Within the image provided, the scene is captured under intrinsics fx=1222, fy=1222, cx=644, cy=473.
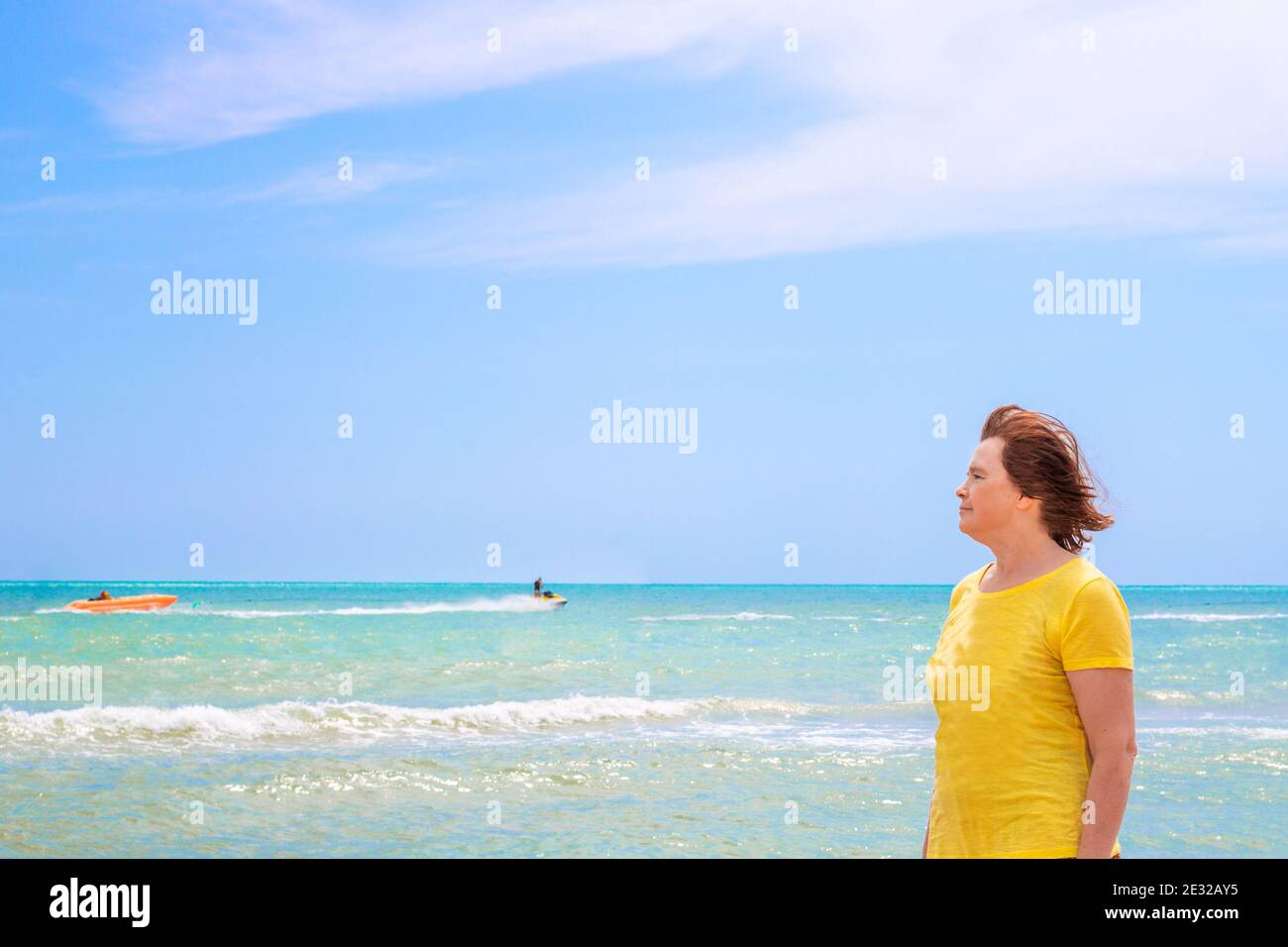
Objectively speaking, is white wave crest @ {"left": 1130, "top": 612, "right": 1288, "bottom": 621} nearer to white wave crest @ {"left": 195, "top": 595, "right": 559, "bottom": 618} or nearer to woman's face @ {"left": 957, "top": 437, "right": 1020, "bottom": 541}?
white wave crest @ {"left": 195, "top": 595, "right": 559, "bottom": 618}

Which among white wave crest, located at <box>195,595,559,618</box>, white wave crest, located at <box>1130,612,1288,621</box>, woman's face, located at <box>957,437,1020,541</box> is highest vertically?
woman's face, located at <box>957,437,1020,541</box>

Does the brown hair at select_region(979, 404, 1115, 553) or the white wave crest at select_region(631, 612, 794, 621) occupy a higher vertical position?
the brown hair at select_region(979, 404, 1115, 553)

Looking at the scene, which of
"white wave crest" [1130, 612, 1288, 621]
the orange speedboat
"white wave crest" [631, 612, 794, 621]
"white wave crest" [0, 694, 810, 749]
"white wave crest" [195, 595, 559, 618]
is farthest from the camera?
"white wave crest" [1130, 612, 1288, 621]

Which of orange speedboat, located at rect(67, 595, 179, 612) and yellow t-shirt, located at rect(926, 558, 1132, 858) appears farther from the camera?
orange speedboat, located at rect(67, 595, 179, 612)

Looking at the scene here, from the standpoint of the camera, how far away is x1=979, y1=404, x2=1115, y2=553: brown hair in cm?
271

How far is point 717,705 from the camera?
18172 mm

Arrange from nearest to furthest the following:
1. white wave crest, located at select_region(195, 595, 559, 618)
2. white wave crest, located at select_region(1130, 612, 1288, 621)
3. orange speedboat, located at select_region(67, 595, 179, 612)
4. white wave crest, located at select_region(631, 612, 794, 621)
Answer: orange speedboat, located at select_region(67, 595, 179, 612) → white wave crest, located at select_region(631, 612, 794, 621) → white wave crest, located at select_region(195, 595, 559, 618) → white wave crest, located at select_region(1130, 612, 1288, 621)

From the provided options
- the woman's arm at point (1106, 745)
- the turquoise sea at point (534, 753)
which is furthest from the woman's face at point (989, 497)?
the turquoise sea at point (534, 753)

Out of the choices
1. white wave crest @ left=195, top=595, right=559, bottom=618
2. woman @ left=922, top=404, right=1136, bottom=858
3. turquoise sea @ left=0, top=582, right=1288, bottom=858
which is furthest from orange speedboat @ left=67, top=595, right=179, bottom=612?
woman @ left=922, top=404, right=1136, bottom=858

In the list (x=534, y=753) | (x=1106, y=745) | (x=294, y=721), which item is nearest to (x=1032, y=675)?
(x=1106, y=745)

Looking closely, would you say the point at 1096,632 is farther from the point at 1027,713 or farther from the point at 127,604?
the point at 127,604

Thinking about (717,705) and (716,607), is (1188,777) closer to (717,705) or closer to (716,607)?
(717,705)

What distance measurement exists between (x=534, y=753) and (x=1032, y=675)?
11.0m
